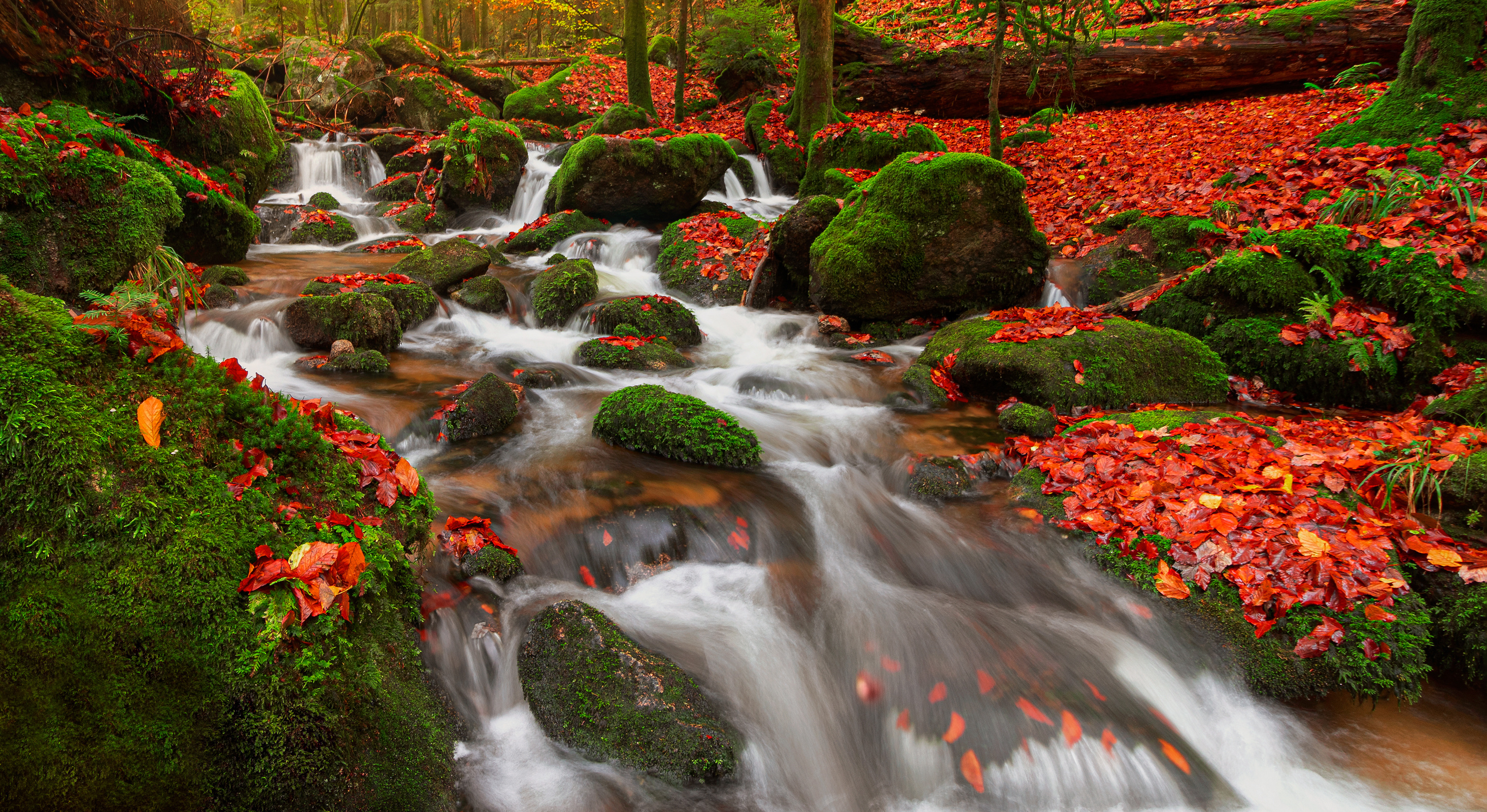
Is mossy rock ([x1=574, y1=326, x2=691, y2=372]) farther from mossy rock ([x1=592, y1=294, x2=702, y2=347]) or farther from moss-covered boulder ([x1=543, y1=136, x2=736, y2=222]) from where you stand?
moss-covered boulder ([x1=543, y1=136, x2=736, y2=222])

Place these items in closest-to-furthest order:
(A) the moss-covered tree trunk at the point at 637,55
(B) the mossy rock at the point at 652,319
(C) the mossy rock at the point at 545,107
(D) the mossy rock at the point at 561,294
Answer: (B) the mossy rock at the point at 652,319, (D) the mossy rock at the point at 561,294, (A) the moss-covered tree trunk at the point at 637,55, (C) the mossy rock at the point at 545,107

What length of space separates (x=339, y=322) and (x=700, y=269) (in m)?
5.11

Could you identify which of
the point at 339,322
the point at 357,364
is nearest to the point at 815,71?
the point at 339,322

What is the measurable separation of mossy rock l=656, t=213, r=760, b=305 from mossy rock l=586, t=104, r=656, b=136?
5.66 meters

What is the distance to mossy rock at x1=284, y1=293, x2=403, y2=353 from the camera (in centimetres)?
713

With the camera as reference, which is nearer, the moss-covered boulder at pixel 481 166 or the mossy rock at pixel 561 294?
the mossy rock at pixel 561 294

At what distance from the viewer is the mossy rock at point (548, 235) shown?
1187cm

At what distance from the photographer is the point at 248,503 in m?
2.38

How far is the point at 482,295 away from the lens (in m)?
9.02

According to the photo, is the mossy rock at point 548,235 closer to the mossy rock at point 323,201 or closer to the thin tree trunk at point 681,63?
the mossy rock at point 323,201

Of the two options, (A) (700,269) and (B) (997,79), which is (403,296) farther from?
(B) (997,79)

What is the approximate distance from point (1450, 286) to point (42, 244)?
38.1ft

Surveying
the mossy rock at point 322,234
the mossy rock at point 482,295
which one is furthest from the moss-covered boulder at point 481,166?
the mossy rock at point 482,295

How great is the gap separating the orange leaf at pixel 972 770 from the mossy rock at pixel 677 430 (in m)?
2.78
